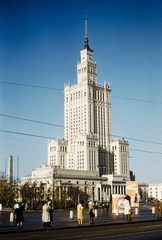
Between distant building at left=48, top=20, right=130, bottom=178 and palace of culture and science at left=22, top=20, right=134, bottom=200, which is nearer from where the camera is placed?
palace of culture and science at left=22, top=20, right=134, bottom=200

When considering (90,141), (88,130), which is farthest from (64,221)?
(88,130)

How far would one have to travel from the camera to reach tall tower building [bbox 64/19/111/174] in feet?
501

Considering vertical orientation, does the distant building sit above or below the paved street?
above

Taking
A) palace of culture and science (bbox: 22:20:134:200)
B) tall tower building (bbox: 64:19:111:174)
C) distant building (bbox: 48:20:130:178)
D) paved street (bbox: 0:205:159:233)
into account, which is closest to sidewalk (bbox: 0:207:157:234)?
paved street (bbox: 0:205:159:233)

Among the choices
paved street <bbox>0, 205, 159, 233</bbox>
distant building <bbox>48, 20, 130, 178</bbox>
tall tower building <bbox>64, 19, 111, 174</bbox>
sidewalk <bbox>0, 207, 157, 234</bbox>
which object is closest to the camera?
sidewalk <bbox>0, 207, 157, 234</bbox>

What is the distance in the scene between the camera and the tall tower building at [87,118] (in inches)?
6009

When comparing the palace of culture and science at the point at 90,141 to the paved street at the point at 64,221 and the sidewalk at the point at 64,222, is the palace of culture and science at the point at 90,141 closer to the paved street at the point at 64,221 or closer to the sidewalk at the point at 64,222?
the paved street at the point at 64,221

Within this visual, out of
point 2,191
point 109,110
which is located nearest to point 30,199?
point 2,191

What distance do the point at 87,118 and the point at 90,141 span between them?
1079 cm

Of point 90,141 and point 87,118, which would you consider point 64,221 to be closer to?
point 90,141

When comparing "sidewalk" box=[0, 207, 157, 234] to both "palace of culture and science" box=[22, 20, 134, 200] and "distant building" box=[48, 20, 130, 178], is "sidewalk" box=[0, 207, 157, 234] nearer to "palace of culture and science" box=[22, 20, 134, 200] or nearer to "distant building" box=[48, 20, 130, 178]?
"palace of culture and science" box=[22, 20, 134, 200]

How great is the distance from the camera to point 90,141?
151 metres

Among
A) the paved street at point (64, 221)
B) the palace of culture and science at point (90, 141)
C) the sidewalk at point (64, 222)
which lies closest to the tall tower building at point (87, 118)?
the palace of culture and science at point (90, 141)

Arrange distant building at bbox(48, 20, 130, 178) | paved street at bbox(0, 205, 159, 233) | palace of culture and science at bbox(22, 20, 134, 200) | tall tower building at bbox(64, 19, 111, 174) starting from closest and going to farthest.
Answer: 1. paved street at bbox(0, 205, 159, 233)
2. palace of culture and science at bbox(22, 20, 134, 200)
3. tall tower building at bbox(64, 19, 111, 174)
4. distant building at bbox(48, 20, 130, 178)
